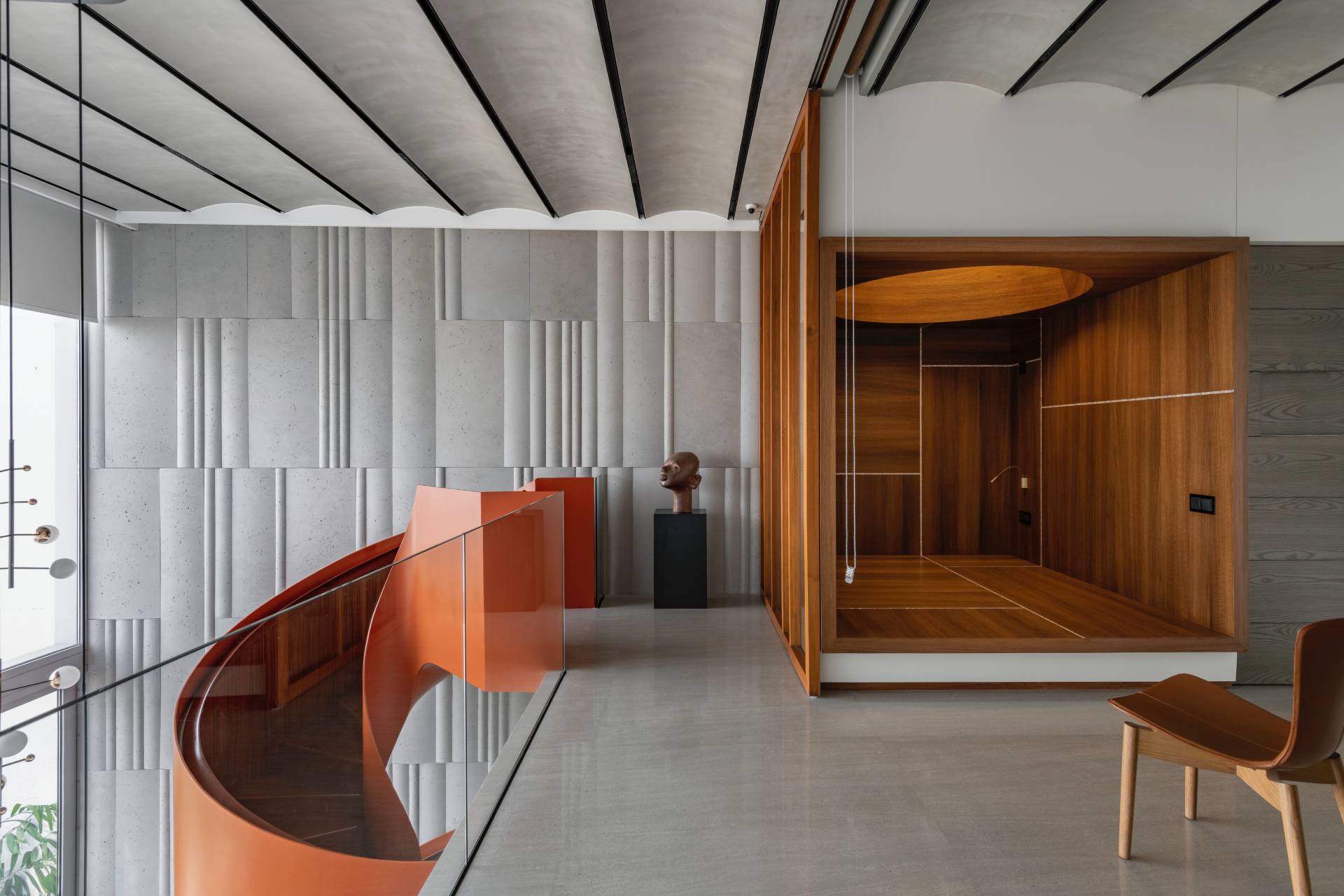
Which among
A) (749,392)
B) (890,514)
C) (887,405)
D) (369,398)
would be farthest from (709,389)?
(369,398)

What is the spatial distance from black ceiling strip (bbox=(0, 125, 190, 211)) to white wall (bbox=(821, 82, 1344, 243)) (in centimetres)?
463

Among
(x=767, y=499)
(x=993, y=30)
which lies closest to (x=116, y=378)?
(x=767, y=499)

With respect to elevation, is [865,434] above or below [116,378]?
below

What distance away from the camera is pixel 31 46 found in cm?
372

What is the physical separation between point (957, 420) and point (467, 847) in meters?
6.69

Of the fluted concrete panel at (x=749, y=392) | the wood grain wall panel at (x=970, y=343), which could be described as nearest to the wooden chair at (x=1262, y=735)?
the fluted concrete panel at (x=749, y=392)

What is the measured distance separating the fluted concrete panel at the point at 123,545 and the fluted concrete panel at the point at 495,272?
337 cm

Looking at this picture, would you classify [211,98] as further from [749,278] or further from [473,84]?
[749,278]

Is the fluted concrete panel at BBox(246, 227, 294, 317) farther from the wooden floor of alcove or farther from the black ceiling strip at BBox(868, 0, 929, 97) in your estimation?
the wooden floor of alcove

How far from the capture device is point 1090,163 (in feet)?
13.4

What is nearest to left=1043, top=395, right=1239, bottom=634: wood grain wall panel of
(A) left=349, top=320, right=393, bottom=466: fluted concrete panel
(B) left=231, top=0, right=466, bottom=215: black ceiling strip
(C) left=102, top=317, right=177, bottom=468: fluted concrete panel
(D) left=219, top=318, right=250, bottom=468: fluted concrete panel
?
(B) left=231, top=0, right=466, bottom=215: black ceiling strip

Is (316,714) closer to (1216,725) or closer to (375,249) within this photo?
(1216,725)

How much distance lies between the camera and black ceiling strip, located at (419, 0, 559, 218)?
3.39 metres

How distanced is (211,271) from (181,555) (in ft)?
8.58
